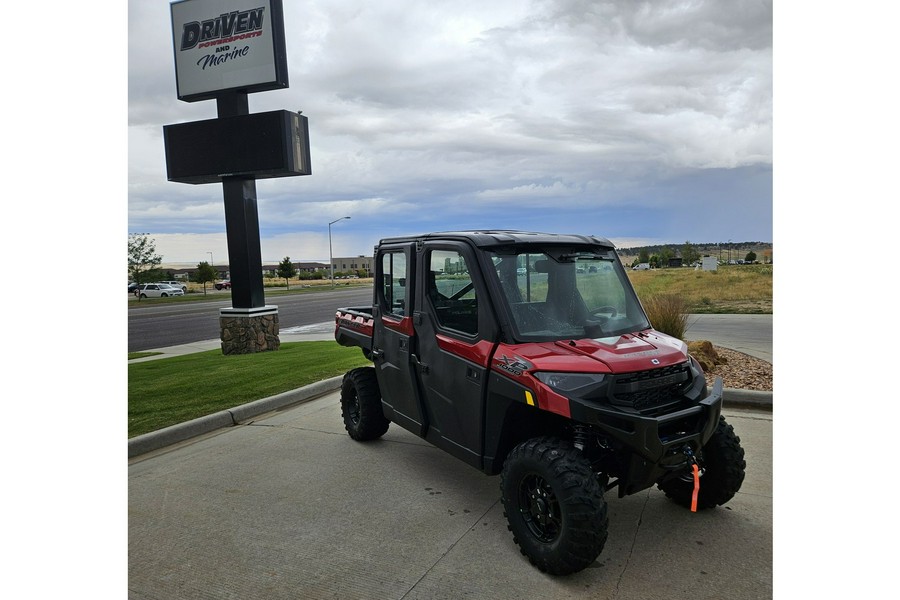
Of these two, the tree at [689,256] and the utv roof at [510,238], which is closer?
the utv roof at [510,238]

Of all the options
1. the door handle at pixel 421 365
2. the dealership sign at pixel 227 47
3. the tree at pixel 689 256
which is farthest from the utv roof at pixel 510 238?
the tree at pixel 689 256

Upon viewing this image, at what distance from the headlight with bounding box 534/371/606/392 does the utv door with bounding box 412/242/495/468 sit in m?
0.52

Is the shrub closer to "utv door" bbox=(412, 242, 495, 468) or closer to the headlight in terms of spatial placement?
"utv door" bbox=(412, 242, 495, 468)

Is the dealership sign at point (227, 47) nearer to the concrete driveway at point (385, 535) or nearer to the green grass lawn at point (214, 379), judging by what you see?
the green grass lawn at point (214, 379)

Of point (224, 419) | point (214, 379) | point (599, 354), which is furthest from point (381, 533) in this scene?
point (214, 379)

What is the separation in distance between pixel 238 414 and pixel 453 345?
3.79 m

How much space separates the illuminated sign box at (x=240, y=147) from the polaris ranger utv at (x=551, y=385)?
8479mm

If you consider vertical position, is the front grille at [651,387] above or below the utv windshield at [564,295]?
below

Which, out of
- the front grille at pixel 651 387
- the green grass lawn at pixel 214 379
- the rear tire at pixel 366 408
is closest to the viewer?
the front grille at pixel 651 387

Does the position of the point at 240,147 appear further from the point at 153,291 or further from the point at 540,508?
the point at 153,291

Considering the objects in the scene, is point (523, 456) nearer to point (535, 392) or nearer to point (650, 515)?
point (535, 392)

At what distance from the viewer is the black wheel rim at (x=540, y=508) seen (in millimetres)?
3359

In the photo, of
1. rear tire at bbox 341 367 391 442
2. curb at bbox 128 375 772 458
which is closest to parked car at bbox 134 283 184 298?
curb at bbox 128 375 772 458

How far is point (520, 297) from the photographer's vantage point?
12.9 feet
